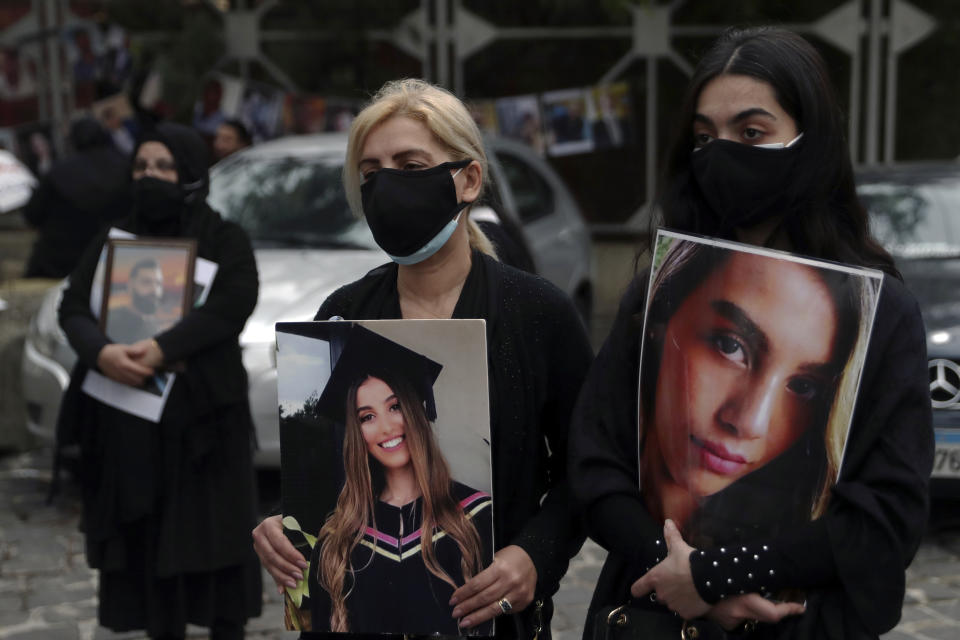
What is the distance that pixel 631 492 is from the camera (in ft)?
6.68

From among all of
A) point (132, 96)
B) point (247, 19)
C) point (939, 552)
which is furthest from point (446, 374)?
point (247, 19)

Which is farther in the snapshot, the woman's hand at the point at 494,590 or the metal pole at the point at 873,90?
the metal pole at the point at 873,90

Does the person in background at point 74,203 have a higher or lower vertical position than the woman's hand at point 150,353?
higher

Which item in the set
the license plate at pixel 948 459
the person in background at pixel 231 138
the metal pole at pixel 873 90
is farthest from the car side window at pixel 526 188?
the metal pole at pixel 873 90

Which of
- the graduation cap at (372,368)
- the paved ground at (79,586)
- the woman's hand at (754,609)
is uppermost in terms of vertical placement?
the graduation cap at (372,368)

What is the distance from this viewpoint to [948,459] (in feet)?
17.5

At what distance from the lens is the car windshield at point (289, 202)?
685cm

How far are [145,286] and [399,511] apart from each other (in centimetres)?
209

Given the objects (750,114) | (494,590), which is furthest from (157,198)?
(750,114)

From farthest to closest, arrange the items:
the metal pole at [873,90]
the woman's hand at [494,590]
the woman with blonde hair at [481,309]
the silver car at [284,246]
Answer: the metal pole at [873,90] < the silver car at [284,246] < the woman with blonde hair at [481,309] < the woman's hand at [494,590]

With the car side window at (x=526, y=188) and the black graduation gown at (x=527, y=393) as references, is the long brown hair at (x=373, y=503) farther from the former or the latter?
the car side window at (x=526, y=188)

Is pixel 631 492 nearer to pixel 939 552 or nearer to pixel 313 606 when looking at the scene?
pixel 313 606

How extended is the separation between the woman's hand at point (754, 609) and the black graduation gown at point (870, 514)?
0.04m

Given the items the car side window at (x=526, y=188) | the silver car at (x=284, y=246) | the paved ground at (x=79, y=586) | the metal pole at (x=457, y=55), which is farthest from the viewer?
the metal pole at (x=457, y=55)
